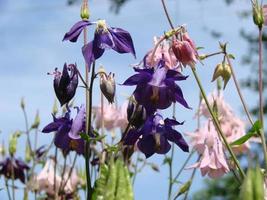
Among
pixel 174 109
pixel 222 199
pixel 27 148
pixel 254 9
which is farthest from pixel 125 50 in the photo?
pixel 222 199

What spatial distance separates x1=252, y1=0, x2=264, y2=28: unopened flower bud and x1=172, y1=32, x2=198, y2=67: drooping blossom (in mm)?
256

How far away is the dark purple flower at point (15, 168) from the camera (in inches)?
124

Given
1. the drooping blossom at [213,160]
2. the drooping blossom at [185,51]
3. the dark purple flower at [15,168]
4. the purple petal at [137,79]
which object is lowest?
the dark purple flower at [15,168]

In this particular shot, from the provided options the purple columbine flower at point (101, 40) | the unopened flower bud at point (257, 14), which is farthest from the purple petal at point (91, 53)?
the unopened flower bud at point (257, 14)

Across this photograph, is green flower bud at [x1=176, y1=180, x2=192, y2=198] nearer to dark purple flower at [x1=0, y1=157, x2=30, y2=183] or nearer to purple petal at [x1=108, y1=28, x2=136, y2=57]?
purple petal at [x1=108, y1=28, x2=136, y2=57]

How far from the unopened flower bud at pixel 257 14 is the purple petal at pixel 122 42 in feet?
1.47

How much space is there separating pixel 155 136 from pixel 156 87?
0.13m

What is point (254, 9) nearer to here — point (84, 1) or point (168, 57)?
point (168, 57)

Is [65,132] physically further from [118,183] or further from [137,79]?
[118,183]

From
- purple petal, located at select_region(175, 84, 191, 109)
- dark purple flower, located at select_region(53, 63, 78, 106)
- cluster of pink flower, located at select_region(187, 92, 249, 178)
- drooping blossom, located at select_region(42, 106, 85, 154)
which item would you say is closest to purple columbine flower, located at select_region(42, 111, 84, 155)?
drooping blossom, located at select_region(42, 106, 85, 154)

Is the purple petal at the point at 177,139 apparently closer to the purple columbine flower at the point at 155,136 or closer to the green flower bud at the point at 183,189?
the purple columbine flower at the point at 155,136

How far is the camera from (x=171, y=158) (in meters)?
2.71

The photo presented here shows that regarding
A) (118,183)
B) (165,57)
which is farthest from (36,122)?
(118,183)

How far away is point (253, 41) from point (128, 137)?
70.4ft
